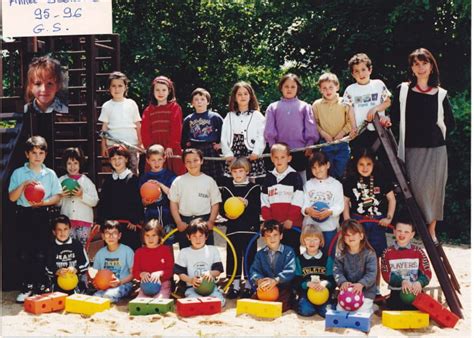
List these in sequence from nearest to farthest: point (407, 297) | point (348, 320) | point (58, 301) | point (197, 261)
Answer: point (348, 320) < point (407, 297) < point (58, 301) < point (197, 261)

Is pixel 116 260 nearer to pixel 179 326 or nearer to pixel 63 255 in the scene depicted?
pixel 63 255

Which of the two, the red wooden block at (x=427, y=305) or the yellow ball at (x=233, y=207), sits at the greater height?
the yellow ball at (x=233, y=207)

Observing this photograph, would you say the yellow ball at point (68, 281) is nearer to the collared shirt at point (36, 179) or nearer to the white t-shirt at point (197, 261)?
the collared shirt at point (36, 179)

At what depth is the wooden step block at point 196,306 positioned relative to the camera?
566cm

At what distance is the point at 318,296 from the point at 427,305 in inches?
34.4

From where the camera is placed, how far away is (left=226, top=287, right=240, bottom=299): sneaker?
6.29 meters

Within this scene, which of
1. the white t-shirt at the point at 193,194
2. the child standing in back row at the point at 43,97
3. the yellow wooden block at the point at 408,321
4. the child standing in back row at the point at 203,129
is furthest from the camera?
the child standing in back row at the point at 43,97

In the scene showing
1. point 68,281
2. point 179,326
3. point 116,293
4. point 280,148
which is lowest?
point 179,326

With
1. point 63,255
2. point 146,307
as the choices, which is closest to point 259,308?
point 146,307

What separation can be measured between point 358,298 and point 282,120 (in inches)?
73.8

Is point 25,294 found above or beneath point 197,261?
beneath

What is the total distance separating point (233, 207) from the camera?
6.17m

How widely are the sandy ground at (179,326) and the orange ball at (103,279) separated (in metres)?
0.37

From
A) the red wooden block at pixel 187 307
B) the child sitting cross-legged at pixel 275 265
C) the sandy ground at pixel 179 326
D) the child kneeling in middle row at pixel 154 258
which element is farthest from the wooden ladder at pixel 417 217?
the child kneeling in middle row at pixel 154 258
